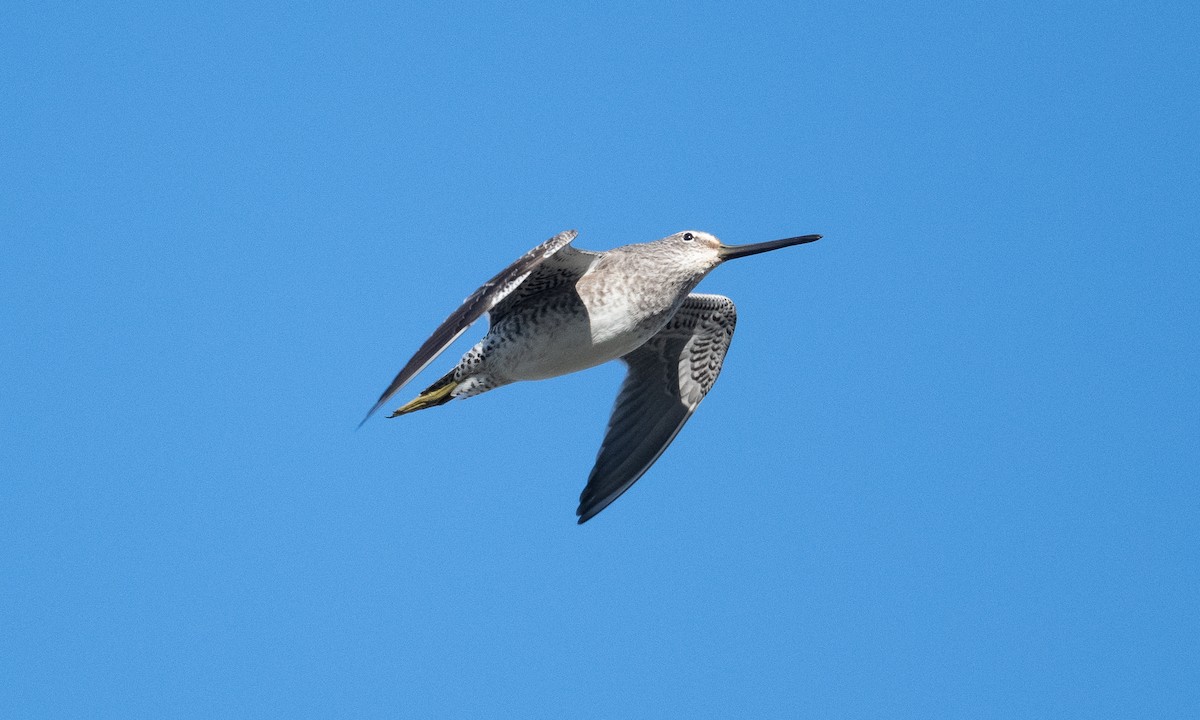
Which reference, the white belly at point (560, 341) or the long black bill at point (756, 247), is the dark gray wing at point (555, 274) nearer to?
the white belly at point (560, 341)

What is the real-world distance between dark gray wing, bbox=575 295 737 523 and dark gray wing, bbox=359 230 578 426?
8.84 feet

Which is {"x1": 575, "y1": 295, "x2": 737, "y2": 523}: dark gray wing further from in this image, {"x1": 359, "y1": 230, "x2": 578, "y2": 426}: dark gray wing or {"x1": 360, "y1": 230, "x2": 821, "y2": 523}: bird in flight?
{"x1": 359, "y1": 230, "x2": 578, "y2": 426}: dark gray wing

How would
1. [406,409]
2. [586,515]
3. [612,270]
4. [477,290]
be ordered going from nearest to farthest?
[477,290], [612,270], [406,409], [586,515]

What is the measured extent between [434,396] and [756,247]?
3.04 metres

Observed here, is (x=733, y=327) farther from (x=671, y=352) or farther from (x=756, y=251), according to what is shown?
(x=756, y=251)

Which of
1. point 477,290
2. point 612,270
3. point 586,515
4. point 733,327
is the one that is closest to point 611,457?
point 586,515

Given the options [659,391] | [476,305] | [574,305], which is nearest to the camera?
[476,305]

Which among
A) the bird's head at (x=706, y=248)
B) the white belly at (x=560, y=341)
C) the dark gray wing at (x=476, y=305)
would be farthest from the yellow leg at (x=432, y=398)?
the bird's head at (x=706, y=248)

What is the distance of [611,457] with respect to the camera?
1352cm

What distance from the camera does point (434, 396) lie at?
12.3 metres

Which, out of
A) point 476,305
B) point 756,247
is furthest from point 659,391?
point 476,305

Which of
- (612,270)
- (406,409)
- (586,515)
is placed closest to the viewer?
(612,270)

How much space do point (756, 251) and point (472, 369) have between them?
2614 mm

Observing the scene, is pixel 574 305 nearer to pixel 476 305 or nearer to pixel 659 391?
pixel 476 305
